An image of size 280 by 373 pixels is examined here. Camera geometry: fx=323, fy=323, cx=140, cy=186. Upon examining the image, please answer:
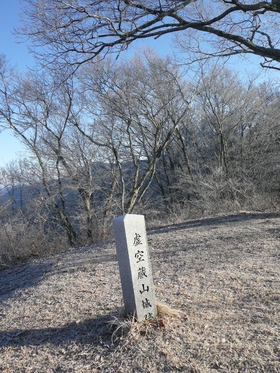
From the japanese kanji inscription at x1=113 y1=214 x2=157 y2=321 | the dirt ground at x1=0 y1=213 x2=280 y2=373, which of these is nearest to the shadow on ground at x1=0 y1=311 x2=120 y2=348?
the dirt ground at x1=0 y1=213 x2=280 y2=373

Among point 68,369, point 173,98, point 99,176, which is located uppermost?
point 173,98

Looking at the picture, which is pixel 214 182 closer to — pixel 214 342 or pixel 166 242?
pixel 166 242

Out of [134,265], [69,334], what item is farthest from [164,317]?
[69,334]

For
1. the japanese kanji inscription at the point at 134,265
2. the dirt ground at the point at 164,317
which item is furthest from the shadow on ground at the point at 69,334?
the japanese kanji inscription at the point at 134,265

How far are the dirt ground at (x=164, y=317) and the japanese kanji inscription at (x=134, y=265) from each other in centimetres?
15

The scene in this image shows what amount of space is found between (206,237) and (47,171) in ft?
34.7

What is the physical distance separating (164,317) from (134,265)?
675 millimetres

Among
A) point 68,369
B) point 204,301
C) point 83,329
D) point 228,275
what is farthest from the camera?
point 228,275

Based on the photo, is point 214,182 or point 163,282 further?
point 214,182

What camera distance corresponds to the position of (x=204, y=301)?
3934mm

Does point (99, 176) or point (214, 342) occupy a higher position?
point (99, 176)

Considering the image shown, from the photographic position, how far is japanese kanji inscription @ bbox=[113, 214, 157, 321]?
3.18 meters

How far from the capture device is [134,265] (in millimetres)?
3221

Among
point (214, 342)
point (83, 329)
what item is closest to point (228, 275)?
point (214, 342)
